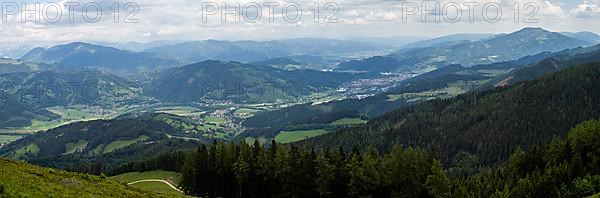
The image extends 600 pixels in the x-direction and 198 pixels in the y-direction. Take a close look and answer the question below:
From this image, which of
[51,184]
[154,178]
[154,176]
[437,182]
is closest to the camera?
[51,184]

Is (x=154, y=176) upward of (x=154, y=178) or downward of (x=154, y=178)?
downward

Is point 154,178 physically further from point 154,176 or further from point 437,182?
point 437,182

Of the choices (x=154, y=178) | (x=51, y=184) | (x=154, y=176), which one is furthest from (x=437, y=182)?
(x=154, y=176)

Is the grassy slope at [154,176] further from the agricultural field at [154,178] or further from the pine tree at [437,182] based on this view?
the pine tree at [437,182]

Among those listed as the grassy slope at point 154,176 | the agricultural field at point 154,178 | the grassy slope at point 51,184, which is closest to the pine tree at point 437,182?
the grassy slope at point 51,184

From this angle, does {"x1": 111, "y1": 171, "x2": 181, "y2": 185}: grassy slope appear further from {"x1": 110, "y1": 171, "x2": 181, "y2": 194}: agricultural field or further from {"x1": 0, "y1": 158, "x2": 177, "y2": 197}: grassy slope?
{"x1": 0, "y1": 158, "x2": 177, "y2": 197}: grassy slope

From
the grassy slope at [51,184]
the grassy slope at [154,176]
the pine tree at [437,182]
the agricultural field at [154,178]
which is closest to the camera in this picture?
the grassy slope at [51,184]

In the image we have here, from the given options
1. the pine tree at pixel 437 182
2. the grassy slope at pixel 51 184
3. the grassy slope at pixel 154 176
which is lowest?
the grassy slope at pixel 154 176

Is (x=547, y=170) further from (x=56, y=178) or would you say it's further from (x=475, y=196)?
(x=56, y=178)
